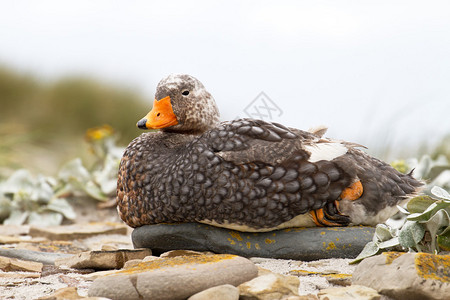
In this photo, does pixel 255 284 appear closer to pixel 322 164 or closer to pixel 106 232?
pixel 322 164

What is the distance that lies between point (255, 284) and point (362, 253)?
3.35ft

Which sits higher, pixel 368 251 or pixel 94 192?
pixel 368 251

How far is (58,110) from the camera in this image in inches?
496

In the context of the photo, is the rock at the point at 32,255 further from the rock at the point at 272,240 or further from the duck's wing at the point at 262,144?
the duck's wing at the point at 262,144

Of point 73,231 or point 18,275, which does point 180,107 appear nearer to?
point 18,275

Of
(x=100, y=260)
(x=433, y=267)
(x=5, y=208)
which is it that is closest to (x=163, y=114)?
(x=100, y=260)

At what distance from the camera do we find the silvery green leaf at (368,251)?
3.31 meters

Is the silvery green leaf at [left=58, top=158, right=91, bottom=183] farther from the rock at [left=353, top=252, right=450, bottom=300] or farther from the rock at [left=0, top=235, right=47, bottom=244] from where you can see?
the rock at [left=353, top=252, right=450, bottom=300]

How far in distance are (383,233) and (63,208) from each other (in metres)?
3.96

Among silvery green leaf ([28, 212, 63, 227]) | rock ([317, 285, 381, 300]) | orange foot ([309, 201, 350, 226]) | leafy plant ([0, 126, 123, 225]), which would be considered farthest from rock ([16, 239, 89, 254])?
rock ([317, 285, 381, 300])

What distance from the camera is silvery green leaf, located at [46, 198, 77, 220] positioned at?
6203 millimetres

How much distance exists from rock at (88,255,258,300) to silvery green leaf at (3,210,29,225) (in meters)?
3.96

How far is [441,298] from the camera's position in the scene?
247 cm

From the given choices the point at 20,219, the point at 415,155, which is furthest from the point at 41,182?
the point at 415,155
